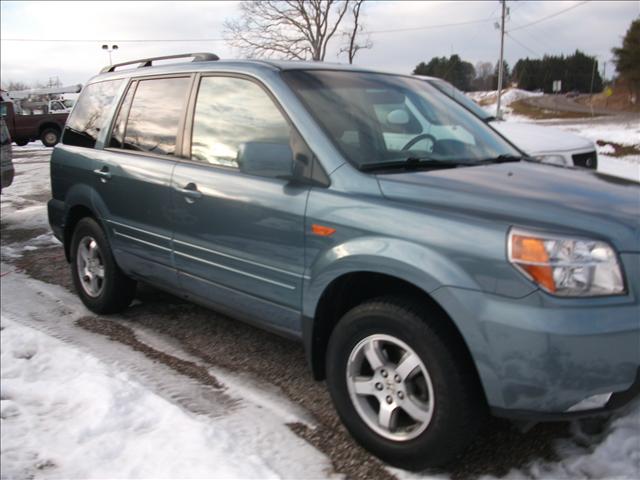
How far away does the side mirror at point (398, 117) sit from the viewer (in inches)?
129

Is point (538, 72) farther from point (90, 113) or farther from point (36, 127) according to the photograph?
point (90, 113)

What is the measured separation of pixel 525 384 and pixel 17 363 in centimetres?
286

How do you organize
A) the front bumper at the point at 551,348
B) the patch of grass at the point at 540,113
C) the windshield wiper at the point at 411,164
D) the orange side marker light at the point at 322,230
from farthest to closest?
the patch of grass at the point at 540,113 < the windshield wiper at the point at 411,164 < the orange side marker light at the point at 322,230 < the front bumper at the point at 551,348

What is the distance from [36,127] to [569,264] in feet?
73.9

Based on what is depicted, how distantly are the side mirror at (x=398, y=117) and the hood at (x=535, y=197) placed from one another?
0.52m

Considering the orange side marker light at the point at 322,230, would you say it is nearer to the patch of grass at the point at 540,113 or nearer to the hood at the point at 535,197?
the hood at the point at 535,197

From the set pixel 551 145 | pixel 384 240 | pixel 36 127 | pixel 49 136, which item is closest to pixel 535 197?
pixel 384 240

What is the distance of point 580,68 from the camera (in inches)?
3337

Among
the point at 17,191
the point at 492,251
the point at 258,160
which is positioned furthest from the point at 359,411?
the point at 17,191

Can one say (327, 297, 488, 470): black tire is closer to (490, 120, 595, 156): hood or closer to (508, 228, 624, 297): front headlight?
(508, 228, 624, 297): front headlight

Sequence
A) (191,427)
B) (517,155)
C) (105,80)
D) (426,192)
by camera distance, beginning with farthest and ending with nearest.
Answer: (105,80) < (517,155) < (191,427) < (426,192)

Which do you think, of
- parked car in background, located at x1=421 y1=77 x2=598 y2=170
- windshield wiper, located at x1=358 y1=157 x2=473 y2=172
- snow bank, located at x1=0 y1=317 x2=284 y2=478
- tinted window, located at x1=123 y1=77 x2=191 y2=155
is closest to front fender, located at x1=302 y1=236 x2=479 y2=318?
windshield wiper, located at x1=358 y1=157 x2=473 y2=172

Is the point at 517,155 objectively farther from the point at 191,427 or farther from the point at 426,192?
the point at 191,427

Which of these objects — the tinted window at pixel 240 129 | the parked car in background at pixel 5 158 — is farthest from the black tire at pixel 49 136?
the tinted window at pixel 240 129
